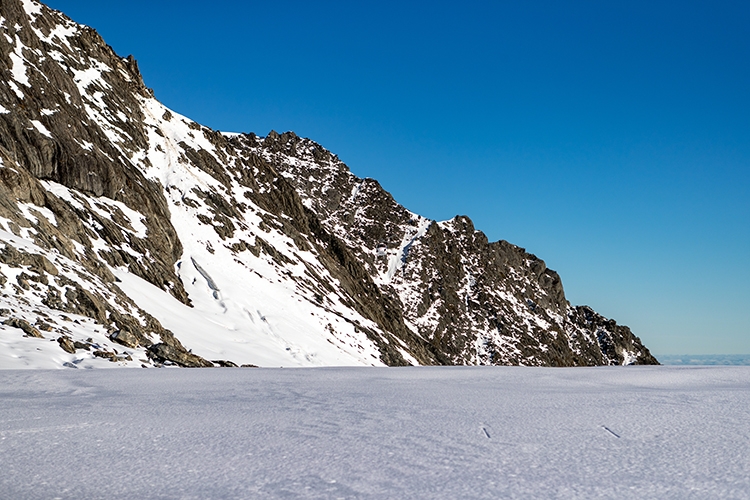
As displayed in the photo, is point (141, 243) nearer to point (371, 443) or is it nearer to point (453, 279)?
point (371, 443)

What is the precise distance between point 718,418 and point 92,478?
20.1 ft

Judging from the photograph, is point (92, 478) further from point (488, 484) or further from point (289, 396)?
point (289, 396)

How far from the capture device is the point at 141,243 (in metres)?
41.3

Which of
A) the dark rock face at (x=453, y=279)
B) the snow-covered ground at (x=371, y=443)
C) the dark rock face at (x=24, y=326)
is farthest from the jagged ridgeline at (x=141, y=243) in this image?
the snow-covered ground at (x=371, y=443)

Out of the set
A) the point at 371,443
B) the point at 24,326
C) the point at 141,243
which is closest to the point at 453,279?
the point at 141,243

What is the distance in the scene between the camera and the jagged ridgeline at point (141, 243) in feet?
74.4

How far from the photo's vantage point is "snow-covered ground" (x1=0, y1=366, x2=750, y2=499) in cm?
384

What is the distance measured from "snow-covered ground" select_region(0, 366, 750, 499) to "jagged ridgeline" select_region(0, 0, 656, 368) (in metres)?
8.67

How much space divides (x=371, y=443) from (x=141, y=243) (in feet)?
131

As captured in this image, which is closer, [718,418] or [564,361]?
[718,418]

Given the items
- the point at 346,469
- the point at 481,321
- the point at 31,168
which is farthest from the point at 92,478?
the point at 481,321

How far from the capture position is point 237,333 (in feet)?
127

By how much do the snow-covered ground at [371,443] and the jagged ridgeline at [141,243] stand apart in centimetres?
867

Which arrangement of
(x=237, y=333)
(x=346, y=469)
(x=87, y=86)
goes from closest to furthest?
1. (x=346, y=469)
2. (x=237, y=333)
3. (x=87, y=86)
